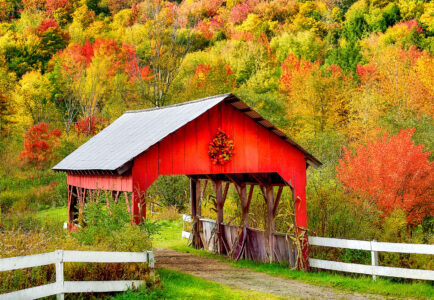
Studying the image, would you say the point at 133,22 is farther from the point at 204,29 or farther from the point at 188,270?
the point at 188,270

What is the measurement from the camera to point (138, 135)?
1450cm

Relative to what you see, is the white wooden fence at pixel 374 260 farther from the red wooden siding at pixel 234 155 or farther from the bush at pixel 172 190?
the bush at pixel 172 190

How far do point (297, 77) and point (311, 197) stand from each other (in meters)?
26.7

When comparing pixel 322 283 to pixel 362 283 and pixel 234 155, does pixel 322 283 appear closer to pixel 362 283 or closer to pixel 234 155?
pixel 362 283

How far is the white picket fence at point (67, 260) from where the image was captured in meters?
8.09

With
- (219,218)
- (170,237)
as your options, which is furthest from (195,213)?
(170,237)

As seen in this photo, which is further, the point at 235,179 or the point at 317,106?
the point at 317,106

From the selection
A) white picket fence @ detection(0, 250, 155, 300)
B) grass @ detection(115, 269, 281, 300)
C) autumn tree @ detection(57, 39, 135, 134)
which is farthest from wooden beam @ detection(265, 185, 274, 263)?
autumn tree @ detection(57, 39, 135, 134)

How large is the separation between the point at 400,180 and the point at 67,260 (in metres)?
11.2

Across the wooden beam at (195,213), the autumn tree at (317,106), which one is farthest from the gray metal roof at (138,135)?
the autumn tree at (317,106)

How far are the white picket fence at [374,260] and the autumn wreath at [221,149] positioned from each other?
301 cm

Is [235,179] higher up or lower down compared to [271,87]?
lower down

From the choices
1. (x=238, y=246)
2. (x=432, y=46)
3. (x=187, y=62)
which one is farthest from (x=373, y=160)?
(x=187, y=62)

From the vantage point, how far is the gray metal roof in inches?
501
